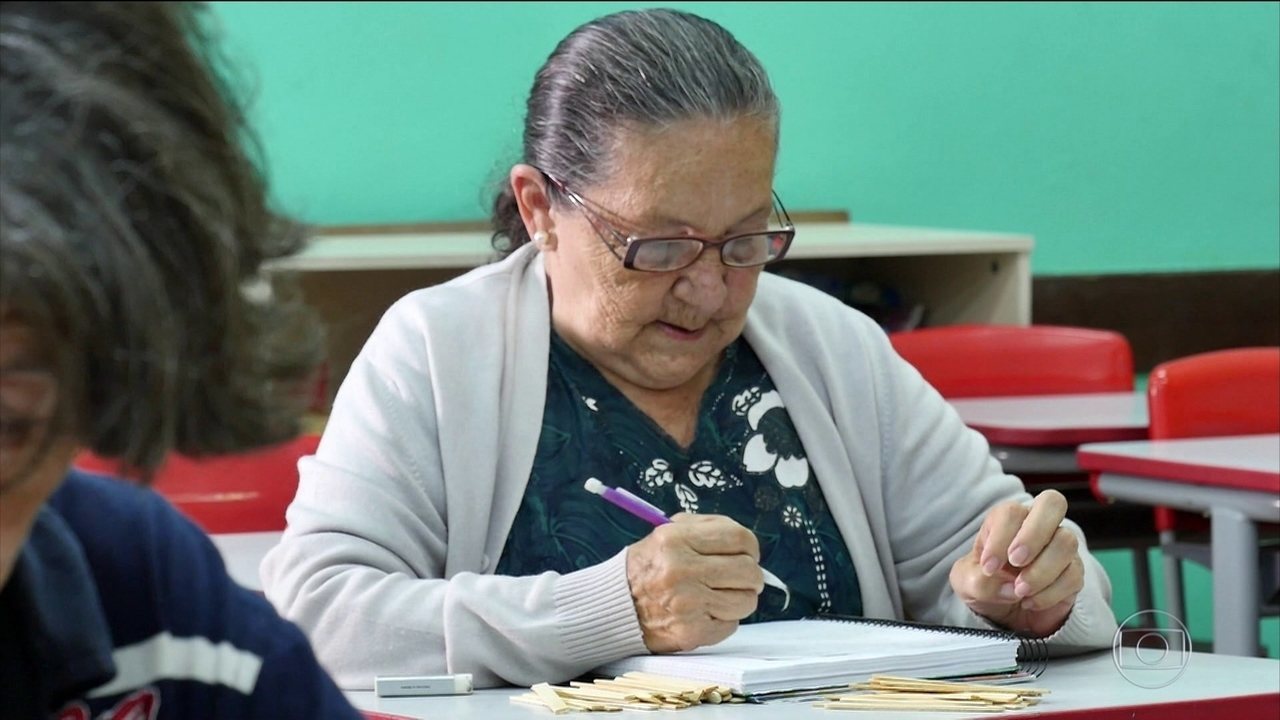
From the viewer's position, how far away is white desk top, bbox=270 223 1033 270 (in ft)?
11.5

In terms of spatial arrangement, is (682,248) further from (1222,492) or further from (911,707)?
(1222,492)

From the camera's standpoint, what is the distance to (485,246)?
375 cm

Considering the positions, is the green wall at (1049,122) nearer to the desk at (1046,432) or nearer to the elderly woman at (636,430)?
the desk at (1046,432)

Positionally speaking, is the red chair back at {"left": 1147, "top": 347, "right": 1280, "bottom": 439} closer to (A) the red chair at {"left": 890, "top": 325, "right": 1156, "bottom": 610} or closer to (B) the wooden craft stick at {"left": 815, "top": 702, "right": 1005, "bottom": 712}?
(A) the red chair at {"left": 890, "top": 325, "right": 1156, "bottom": 610}

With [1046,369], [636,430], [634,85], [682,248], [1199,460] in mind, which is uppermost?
[634,85]

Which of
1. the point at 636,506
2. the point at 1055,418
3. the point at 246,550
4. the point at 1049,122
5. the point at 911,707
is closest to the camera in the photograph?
the point at 911,707

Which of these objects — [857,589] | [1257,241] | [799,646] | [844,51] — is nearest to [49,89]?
[799,646]

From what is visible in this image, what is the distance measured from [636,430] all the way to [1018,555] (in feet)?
1.40

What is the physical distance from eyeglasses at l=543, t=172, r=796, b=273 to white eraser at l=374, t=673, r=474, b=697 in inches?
18.9

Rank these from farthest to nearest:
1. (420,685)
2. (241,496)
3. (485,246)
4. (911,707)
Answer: (485,246) → (241,496) → (420,685) → (911,707)

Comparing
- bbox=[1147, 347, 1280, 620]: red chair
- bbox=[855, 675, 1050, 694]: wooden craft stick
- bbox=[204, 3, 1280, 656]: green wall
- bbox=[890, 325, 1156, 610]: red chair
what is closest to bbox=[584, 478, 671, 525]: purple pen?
bbox=[855, 675, 1050, 694]: wooden craft stick

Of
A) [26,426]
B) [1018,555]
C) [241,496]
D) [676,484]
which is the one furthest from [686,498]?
[26,426]

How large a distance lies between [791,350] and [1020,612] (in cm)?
41

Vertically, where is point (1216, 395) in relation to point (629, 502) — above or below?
below
